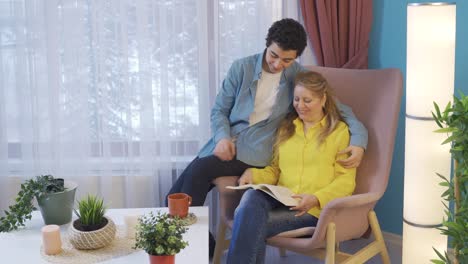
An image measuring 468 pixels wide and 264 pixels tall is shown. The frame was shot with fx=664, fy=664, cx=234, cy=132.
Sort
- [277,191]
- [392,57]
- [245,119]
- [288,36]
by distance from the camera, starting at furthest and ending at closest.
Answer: [392,57]
[245,119]
[288,36]
[277,191]

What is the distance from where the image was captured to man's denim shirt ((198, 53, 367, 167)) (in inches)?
116

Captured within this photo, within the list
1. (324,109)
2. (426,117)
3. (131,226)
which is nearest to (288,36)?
(324,109)

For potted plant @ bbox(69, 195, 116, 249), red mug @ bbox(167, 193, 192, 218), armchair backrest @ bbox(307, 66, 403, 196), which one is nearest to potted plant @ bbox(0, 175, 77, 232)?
potted plant @ bbox(69, 195, 116, 249)

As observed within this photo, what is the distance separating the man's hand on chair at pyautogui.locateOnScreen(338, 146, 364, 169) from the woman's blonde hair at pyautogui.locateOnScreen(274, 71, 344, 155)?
0.36ft

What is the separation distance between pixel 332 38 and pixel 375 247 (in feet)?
3.55

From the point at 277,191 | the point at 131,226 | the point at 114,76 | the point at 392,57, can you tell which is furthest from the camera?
the point at 114,76

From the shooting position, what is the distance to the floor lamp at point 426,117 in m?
2.38

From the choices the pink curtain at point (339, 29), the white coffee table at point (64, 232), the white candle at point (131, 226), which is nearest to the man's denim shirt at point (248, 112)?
the pink curtain at point (339, 29)

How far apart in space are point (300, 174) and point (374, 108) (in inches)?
18.2

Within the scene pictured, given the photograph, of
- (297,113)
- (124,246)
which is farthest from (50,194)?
(297,113)

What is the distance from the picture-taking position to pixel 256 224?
2.53 metres

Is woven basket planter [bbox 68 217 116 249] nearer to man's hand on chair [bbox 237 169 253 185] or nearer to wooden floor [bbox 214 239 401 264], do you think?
man's hand on chair [bbox 237 169 253 185]

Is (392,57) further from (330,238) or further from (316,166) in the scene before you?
(330,238)

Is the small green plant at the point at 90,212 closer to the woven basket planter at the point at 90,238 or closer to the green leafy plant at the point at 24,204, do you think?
the woven basket planter at the point at 90,238
